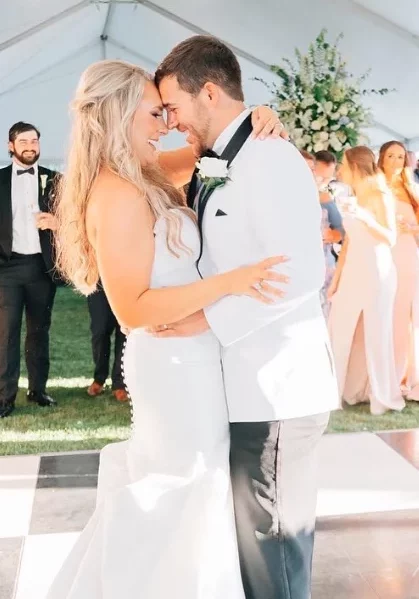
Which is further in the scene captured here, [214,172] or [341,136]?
[341,136]

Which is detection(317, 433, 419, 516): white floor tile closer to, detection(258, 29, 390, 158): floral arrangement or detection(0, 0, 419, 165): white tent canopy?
detection(258, 29, 390, 158): floral arrangement

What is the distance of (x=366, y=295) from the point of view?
195 inches

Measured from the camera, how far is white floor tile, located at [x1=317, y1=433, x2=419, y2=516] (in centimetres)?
329

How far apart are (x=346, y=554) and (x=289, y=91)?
126 inches

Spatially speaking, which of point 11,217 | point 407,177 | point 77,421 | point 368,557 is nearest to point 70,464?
point 77,421

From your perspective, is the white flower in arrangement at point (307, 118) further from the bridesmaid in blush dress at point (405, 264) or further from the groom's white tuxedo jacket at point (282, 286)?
the groom's white tuxedo jacket at point (282, 286)

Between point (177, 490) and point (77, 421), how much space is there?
262cm

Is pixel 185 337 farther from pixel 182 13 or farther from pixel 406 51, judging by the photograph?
pixel 182 13

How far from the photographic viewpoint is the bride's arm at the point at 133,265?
6.50 feet

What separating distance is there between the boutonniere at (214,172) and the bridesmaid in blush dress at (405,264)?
330cm

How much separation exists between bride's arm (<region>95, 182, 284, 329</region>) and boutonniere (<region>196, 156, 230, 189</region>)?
0.23 m

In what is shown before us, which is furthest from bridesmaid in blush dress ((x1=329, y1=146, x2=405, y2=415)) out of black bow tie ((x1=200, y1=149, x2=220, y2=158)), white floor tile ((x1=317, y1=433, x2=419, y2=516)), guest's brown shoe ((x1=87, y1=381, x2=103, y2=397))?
black bow tie ((x1=200, y1=149, x2=220, y2=158))

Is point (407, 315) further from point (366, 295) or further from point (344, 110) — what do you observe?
point (344, 110)

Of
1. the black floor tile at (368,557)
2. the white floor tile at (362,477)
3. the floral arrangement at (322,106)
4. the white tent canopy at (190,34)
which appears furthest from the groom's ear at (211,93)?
the white tent canopy at (190,34)
